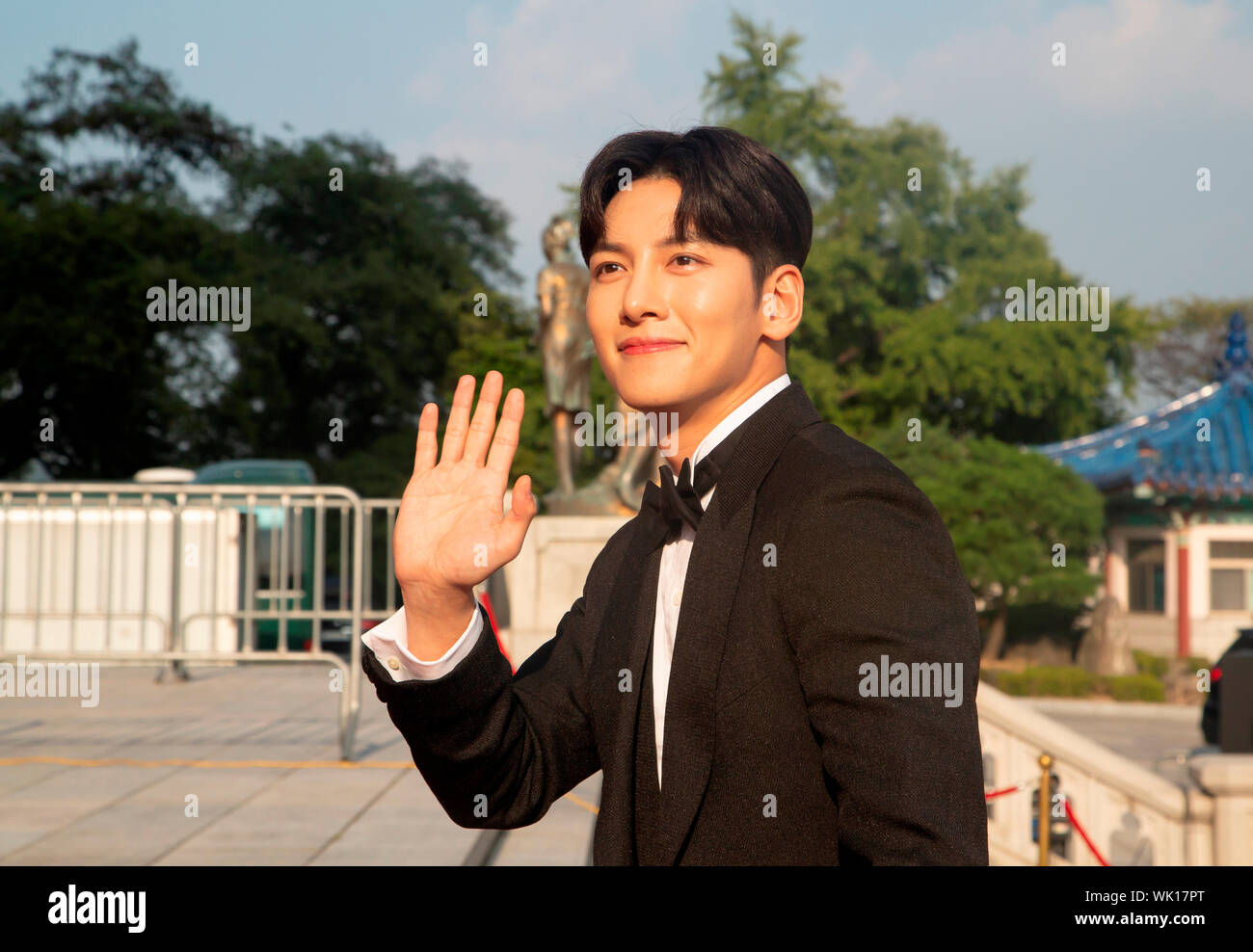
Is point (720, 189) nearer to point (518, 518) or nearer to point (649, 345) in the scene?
point (649, 345)

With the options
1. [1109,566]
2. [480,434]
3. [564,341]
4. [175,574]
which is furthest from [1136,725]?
[480,434]

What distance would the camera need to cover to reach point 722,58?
2989 cm

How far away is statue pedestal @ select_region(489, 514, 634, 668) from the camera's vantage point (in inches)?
430

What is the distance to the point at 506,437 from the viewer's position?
1.58 m

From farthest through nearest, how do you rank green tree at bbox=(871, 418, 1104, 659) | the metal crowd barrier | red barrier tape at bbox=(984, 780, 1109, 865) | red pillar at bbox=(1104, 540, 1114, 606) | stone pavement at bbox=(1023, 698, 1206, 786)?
red pillar at bbox=(1104, 540, 1114, 606)
green tree at bbox=(871, 418, 1104, 659)
stone pavement at bbox=(1023, 698, 1206, 786)
the metal crowd barrier
red barrier tape at bbox=(984, 780, 1109, 865)

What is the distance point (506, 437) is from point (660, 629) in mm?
325

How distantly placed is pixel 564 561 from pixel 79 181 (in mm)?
23883

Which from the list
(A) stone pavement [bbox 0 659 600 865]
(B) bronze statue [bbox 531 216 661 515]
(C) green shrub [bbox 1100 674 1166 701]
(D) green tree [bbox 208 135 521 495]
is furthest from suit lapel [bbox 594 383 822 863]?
(D) green tree [bbox 208 135 521 495]

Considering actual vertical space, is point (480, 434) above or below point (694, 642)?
above

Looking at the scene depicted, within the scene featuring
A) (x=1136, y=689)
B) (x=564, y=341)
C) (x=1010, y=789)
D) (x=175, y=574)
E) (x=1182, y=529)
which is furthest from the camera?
(x=1182, y=529)

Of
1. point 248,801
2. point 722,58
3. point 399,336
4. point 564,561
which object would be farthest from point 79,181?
point 248,801

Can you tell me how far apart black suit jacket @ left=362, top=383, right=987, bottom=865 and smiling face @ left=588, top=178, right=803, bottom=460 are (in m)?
0.08

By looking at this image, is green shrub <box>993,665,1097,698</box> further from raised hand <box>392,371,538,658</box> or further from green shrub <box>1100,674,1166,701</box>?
raised hand <box>392,371,538,658</box>
